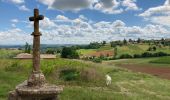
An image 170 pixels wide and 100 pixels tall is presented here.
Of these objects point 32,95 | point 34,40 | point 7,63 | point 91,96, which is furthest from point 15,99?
point 7,63

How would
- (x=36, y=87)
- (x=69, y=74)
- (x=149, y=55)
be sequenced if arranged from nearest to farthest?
(x=36, y=87) < (x=69, y=74) < (x=149, y=55)

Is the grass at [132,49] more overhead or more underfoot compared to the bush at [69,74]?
more overhead

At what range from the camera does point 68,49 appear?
85750 millimetres

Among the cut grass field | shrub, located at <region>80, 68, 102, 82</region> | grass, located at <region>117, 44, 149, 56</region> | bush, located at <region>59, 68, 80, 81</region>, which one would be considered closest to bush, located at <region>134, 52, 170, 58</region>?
grass, located at <region>117, 44, 149, 56</region>

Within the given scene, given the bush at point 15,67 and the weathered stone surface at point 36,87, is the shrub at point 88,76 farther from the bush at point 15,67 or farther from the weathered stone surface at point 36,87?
the weathered stone surface at point 36,87

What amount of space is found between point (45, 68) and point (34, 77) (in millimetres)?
18524

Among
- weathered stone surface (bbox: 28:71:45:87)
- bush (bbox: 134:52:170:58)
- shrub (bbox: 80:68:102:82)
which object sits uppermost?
weathered stone surface (bbox: 28:71:45:87)

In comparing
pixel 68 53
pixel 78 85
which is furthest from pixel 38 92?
pixel 68 53

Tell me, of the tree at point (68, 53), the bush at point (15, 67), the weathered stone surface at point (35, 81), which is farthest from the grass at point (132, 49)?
the weathered stone surface at point (35, 81)

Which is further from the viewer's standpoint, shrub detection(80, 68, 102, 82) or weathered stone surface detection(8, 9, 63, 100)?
shrub detection(80, 68, 102, 82)

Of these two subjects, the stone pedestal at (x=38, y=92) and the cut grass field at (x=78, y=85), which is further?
the cut grass field at (x=78, y=85)

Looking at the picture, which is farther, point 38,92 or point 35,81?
point 35,81

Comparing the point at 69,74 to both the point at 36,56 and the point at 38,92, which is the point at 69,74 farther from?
the point at 38,92

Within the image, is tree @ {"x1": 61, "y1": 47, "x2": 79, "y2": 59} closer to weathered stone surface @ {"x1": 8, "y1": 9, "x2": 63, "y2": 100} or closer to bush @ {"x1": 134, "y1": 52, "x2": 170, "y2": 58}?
bush @ {"x1": 134, "y1": 52, "x2": 170, "y2": 58}
